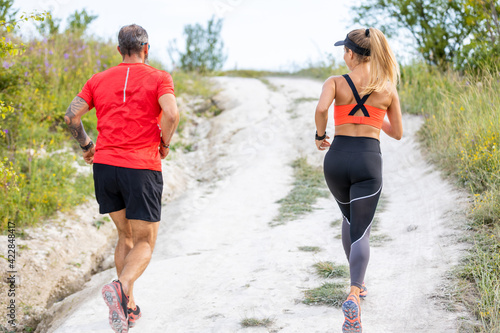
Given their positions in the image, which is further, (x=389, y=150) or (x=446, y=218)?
(x=389, y=150)

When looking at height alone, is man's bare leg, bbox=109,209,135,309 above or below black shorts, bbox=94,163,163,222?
below

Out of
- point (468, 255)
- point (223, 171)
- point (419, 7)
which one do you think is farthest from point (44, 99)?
point (419, 7)

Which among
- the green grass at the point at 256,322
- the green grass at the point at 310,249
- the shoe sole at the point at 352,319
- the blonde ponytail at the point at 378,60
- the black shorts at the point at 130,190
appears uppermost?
the blonde ponytail at the point at 378,60

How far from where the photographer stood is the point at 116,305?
2.86 m

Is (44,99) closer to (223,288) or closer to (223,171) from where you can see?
(223,171)

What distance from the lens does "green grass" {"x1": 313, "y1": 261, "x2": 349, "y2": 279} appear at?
4.09 m

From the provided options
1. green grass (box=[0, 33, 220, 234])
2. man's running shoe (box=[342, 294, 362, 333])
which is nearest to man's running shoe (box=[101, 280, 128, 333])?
man's running shoe (box=[342, 294, 362, 333])

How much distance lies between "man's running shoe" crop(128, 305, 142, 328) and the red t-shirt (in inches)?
47.7

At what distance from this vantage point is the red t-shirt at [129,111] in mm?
3105

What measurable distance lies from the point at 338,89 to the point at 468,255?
2023 millimetres

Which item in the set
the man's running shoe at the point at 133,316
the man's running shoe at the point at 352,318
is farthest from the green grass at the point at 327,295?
the man's running shoe at the point at 133,316

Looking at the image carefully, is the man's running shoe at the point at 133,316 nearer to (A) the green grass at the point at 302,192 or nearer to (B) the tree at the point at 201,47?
(A) the green grass at the point at 302,192

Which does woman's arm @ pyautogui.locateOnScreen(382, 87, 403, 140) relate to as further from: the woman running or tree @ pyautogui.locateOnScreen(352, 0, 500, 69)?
tree @ pyautogui.locateOnScreen(352, 0, 500, 69)

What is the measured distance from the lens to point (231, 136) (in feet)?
34.5
